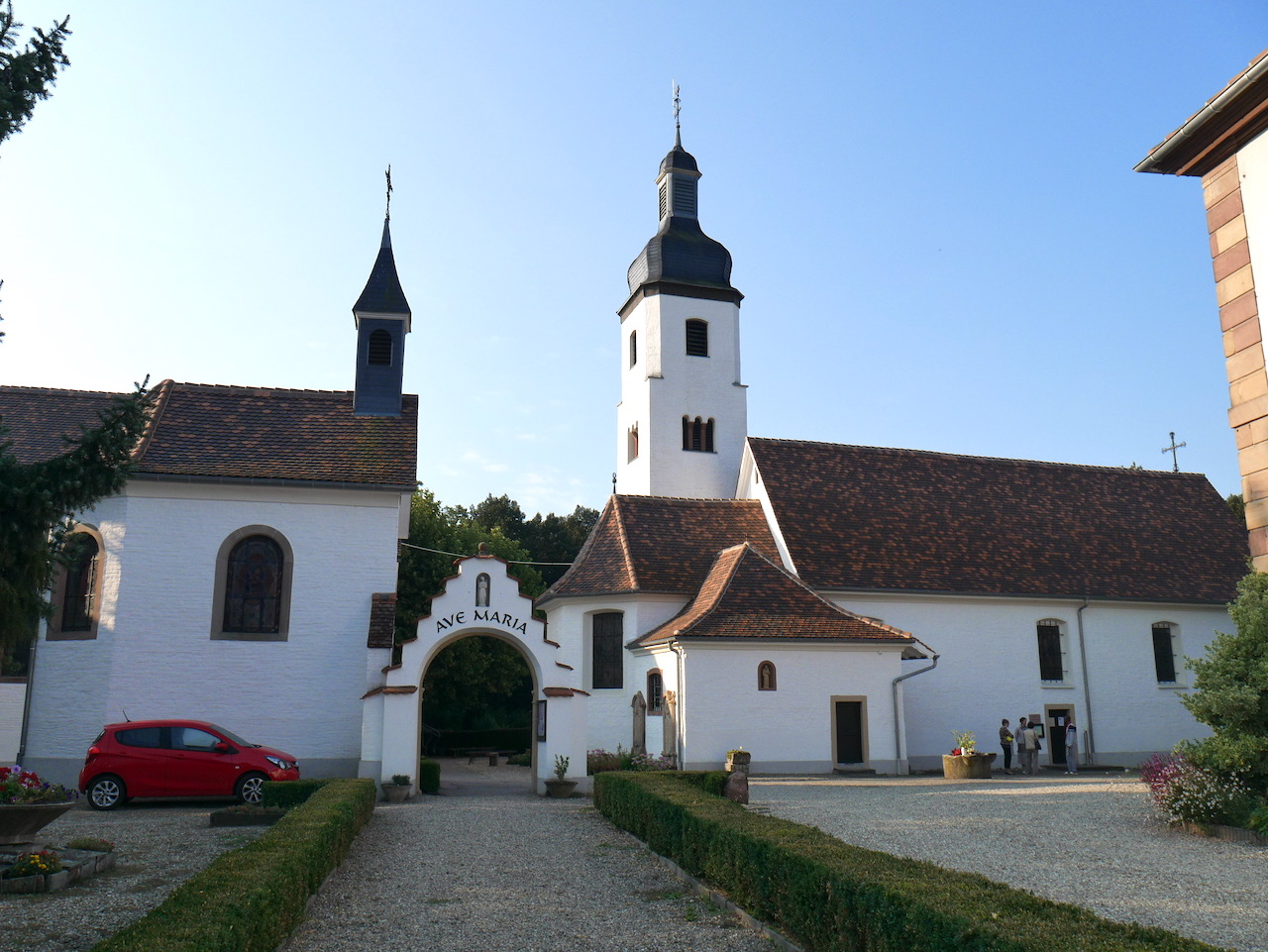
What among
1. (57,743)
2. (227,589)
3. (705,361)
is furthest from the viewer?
(705,361)

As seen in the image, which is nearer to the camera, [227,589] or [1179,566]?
[227,589]

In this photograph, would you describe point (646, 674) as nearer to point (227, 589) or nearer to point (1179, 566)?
point (227, 589)

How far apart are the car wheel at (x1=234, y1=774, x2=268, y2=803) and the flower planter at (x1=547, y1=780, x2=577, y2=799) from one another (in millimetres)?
5765

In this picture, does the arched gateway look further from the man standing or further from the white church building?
the man standing

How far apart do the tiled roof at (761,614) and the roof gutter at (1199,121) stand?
44.5ft

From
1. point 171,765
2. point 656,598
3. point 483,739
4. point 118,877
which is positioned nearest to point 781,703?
point 656,598

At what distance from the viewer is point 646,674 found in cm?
2744

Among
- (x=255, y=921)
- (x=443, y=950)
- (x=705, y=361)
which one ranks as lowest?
(x=443, y=950)

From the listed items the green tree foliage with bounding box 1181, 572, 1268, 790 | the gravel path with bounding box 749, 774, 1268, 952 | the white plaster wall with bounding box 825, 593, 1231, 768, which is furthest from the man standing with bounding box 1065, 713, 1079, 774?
the green tree foliage with bounding box 1181, 572, 1268, 790

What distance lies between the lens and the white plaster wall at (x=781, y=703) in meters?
24.8

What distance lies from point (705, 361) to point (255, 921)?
3466cm

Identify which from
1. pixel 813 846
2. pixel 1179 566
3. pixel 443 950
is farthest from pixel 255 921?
pixel 1179 566

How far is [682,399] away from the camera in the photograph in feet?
131

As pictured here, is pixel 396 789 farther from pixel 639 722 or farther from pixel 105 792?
pixel 639 722
